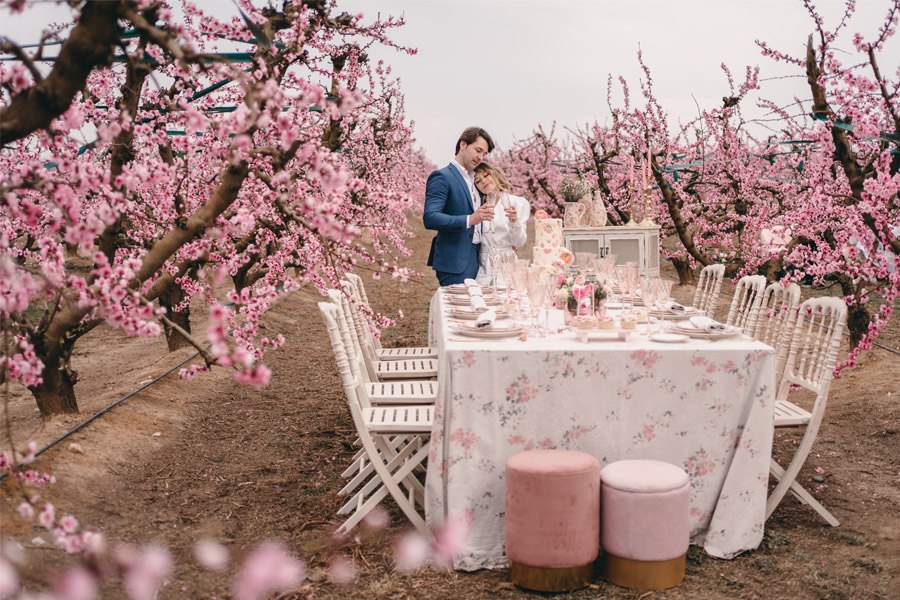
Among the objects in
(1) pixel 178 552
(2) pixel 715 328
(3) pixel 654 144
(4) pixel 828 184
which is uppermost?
(3) pixel 654 144

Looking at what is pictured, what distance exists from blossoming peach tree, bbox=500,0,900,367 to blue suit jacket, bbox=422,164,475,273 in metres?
1.54

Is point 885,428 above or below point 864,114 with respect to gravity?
below

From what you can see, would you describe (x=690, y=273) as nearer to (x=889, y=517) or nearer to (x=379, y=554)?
(x=889, y=517)

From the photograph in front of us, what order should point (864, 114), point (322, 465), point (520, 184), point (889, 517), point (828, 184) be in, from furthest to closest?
point (520, 184) → point (828, 184) → point (322, 465) → point (864, 114) → point (889, 517)

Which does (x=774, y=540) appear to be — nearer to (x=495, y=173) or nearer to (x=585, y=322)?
(x=585, y=322)

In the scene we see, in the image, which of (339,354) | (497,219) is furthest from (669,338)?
(497,219)

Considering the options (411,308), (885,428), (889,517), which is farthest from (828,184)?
(411,308)

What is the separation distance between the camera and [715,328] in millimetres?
3277

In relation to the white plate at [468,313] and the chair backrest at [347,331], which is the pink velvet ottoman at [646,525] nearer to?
the white plate at [468,313]

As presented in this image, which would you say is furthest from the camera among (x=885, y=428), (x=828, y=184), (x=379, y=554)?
(x=828, y=184)

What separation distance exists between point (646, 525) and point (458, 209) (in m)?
2.90

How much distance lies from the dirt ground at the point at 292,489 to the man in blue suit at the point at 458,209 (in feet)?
4.42

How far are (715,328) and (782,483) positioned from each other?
755mm

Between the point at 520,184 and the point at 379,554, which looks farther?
the point at 520,184
